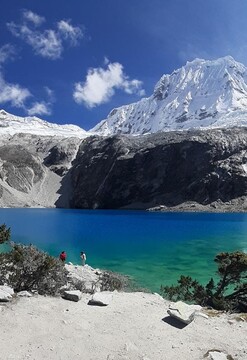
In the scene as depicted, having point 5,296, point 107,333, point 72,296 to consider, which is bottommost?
point 107,333

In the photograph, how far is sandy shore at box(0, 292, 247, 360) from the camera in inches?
431

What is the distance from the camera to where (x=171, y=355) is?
1106 centimetres

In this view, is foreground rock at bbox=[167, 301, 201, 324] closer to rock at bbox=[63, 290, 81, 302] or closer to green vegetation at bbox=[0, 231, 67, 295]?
rock at bbox=[63, 290, 81, 302]

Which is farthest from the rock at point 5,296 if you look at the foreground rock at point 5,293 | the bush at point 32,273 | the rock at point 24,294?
the bush at point 32,273

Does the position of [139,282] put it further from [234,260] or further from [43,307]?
[43,307]

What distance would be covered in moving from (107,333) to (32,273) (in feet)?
19.1

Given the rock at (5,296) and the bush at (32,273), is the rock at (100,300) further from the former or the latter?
the rock at (5,296)

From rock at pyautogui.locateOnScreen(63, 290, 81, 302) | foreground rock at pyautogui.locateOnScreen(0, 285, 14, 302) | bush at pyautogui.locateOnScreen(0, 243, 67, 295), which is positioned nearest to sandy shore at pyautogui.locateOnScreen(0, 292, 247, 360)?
foreground rock at pyautogui.locateOnScreen(0, 285, 14, 302)

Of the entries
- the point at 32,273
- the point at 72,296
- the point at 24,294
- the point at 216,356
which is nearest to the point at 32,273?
the point at 32,273

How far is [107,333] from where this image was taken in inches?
481

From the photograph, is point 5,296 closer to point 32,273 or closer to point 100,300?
point 32,273

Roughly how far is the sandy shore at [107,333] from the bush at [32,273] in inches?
48.1

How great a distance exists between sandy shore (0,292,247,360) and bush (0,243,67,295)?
1.22 meters

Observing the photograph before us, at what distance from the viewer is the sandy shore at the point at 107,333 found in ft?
35.9
